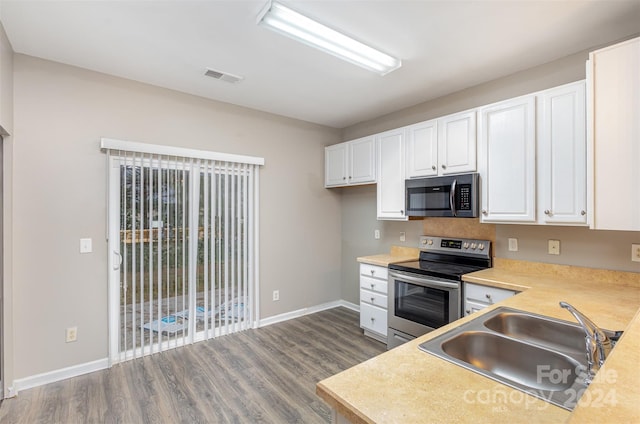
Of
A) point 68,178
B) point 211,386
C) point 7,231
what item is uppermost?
point 68,178

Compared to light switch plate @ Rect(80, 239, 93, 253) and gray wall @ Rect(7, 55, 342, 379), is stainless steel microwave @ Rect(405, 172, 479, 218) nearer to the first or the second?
gray wall @ Rect(7, 55, 342, 379)

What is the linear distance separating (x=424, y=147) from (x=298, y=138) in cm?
178

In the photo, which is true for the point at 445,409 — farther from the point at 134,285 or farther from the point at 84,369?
the point at 84,369

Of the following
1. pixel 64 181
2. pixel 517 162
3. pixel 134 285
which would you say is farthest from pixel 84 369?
pixel 517 162

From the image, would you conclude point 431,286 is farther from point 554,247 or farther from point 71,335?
point 71,335

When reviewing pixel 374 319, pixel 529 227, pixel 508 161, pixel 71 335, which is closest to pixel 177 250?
pixel 71 335

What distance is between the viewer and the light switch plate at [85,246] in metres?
2.72

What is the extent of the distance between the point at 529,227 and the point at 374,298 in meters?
1.64

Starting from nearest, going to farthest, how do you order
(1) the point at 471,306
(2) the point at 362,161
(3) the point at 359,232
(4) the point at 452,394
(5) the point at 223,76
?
(4) the point at 452,394
(1) the point at 471,306
(5) the point at 223,76
(2) the point at 362,161
(3) the point at 359,232

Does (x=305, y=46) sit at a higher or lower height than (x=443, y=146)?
higher

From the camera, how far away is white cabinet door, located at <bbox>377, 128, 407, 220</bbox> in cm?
336

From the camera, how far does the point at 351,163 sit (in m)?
3.99

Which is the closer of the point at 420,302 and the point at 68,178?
the point at 68,178

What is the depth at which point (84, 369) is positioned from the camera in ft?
8.89
